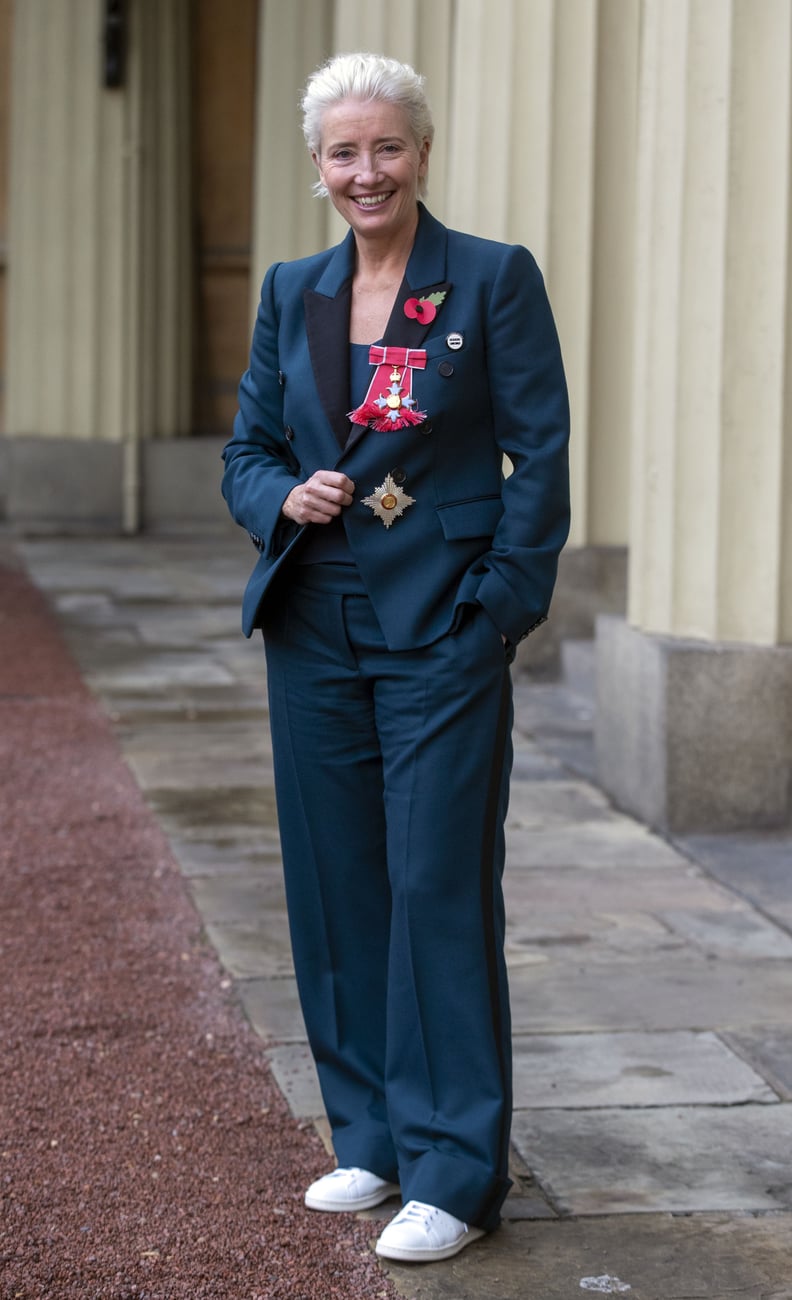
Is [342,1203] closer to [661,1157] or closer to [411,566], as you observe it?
[661,1157]

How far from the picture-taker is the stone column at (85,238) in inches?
599

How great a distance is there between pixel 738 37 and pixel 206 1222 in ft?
12.7

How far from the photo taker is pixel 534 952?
4.72 metres

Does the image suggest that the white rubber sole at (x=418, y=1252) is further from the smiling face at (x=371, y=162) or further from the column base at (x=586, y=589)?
the column base at (x=586, y=589)

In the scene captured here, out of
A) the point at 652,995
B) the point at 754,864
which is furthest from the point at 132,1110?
the point at 754,864

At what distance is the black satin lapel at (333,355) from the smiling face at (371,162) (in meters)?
0.13

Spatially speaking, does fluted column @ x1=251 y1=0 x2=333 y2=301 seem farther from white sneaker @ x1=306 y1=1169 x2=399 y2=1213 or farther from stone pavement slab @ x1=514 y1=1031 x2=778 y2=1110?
white sneaker @ x1=306 y1=1169 x2=399 y2=1213

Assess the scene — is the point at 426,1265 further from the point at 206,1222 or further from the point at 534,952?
the point at 534,952


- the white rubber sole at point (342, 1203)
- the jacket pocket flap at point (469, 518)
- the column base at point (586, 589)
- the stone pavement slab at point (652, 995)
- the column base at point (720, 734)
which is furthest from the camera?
the column base at point (586, 589)

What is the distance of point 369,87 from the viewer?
9.43ft

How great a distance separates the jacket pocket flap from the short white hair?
1.80 ft

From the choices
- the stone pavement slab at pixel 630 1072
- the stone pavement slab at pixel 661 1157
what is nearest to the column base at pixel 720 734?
the stone pavement slab at pixel 630 1072

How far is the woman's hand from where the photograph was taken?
116 inches

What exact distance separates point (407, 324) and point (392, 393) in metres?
0.11
